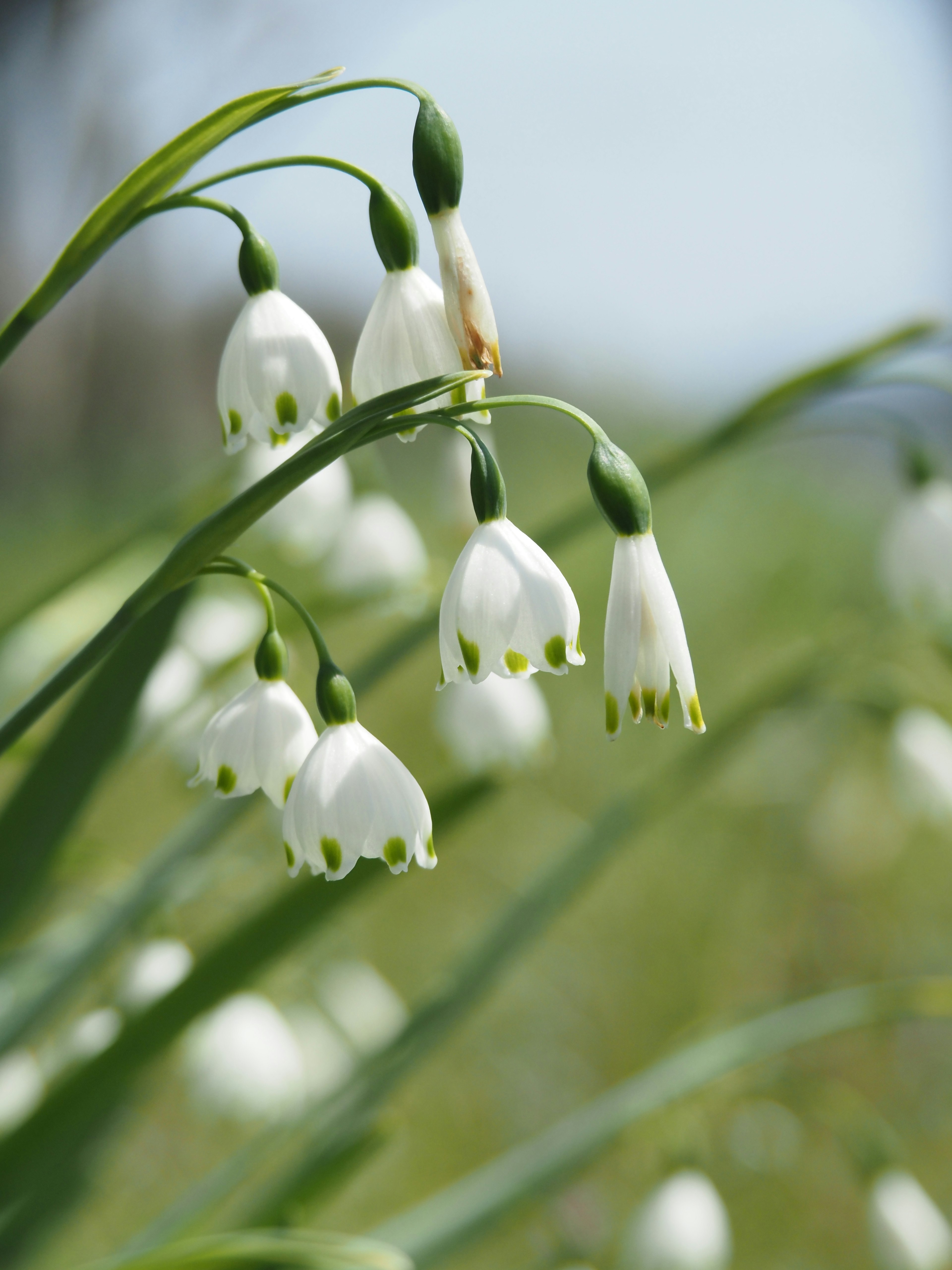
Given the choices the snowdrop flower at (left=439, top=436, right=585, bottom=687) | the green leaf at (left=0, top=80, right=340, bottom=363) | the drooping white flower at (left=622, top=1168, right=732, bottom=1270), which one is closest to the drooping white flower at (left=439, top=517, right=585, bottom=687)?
the snowdrop flower at (left=439, top=436, right=585, bottom=687)

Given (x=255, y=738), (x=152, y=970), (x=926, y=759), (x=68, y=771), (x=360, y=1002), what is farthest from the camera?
(x=360, y=1002)

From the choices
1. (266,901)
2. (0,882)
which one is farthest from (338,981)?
(0,882)

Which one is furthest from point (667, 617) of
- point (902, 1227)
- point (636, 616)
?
point (902, 1227)

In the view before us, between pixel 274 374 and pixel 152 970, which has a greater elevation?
pixel 274 374

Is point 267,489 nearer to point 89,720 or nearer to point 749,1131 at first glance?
point 89,720

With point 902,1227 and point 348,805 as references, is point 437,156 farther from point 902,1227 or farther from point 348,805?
point 902,1227

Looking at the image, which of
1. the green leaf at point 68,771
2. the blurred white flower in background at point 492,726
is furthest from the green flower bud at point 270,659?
the blurred white flower in background at point 492,726

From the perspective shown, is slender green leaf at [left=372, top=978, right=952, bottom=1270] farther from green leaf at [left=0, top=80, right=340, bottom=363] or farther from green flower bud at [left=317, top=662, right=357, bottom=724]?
green leaf at [left=0, top=80, right=340, bottom=363]

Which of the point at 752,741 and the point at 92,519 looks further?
the point at 92,519

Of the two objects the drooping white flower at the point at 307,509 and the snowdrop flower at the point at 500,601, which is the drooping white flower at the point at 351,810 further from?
the drooping white flower at the point at 307,509
